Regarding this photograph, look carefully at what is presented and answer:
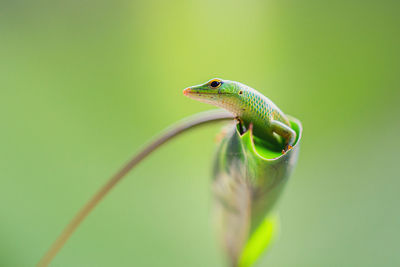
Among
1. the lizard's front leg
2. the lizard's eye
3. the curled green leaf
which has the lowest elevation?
the curled green leaf

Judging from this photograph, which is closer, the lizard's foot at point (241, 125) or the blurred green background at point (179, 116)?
the lizard's foot at point (241, 125)

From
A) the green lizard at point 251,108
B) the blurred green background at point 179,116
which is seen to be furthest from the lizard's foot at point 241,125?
the blurred green background at point 179,116

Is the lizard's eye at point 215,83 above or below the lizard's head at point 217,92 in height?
above

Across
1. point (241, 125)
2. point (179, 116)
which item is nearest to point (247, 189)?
point (241, 125)

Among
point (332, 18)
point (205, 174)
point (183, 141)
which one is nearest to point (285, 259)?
point (205, 174)

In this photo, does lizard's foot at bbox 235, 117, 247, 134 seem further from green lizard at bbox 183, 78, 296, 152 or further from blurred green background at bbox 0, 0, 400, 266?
blurred green background at bbox 0, 0, 400, 266

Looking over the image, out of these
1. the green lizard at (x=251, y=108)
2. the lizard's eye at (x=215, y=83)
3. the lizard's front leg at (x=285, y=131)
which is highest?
the lizard's eye at (x=215, y=83)

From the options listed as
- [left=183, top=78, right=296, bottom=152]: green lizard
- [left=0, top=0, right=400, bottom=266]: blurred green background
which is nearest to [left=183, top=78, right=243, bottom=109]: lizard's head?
[left=183, top=78, right=296, bottom=152]: green lizard

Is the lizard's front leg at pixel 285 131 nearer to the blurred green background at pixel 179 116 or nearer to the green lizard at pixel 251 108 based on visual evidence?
the green lizard at pixel 251 108
